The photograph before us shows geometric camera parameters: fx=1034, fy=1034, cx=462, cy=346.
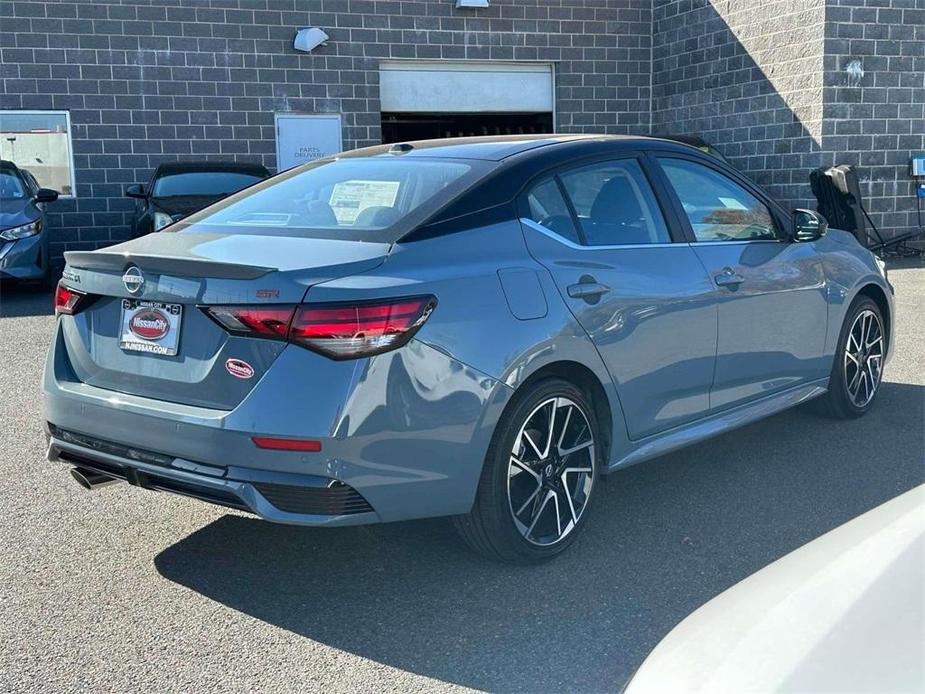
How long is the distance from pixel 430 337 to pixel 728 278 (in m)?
1.84

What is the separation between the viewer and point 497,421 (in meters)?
3.58

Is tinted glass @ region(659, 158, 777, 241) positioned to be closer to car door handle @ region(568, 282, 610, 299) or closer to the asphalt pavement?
car door handle @ region(568, 282, 610, 299)

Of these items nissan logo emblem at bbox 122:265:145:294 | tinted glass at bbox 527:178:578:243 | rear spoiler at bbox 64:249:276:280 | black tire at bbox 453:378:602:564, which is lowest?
black tire at bbox 453:378:602:564

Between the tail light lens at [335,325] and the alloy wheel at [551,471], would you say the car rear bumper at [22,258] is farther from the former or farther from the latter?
the alloy wheel at [551,471]

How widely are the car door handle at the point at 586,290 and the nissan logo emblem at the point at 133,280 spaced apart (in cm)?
154

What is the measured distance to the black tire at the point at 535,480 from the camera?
3641 millimetres

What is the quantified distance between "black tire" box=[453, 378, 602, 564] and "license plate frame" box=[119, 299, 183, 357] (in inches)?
45.2

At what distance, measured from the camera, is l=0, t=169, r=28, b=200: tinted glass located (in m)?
12.2

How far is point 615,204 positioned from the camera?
172 inches

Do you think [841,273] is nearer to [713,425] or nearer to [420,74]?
[713,425]

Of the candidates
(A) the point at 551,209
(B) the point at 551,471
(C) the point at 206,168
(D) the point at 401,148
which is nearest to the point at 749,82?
(C) the point at 206,168

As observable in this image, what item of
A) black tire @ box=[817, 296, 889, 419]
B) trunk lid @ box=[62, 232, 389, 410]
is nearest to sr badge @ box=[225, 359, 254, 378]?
trunk lid @ box=[62, 232, 389, 410]

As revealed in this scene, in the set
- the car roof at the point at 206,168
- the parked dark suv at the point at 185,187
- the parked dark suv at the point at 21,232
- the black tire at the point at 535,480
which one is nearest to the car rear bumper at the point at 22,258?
the parked dark suv at the point at 21,232

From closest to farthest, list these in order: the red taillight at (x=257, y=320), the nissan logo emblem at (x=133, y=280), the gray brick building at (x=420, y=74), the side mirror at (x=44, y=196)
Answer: the red taillight at (x=257, y=320), the nissan logo emblem at (x=133, y=280), the side mirror at (x=44, y=196), the gray brick building at (x=420, y=74)
